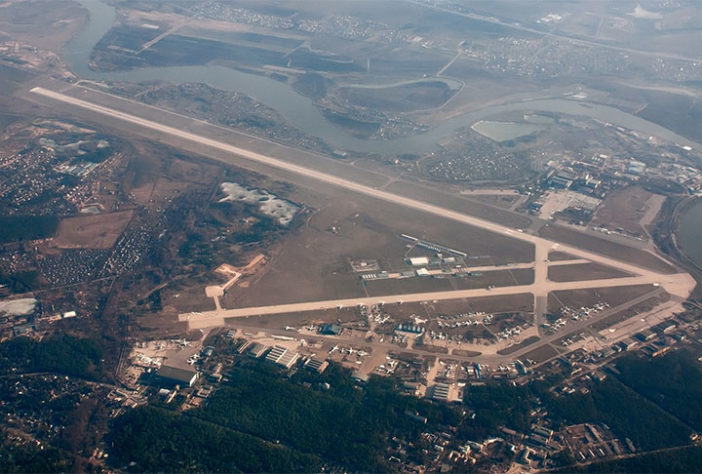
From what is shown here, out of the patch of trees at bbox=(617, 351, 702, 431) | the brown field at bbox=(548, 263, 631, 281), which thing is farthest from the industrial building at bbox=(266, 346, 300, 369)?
the brown field at bbox=(548, 263, 631, 281)

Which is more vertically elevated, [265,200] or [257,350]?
[265,200]

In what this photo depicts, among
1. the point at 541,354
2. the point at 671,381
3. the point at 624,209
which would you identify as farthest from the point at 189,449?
the point at 624,209

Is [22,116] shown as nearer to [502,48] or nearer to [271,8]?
[271,8]

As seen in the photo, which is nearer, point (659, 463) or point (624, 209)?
point (659, 463)

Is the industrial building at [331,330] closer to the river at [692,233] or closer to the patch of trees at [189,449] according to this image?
the patch of trees at [189,449]

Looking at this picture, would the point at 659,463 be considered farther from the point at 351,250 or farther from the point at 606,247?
the point at 351,250

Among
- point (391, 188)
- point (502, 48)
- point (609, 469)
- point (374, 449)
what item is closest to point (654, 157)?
point (391, 188)

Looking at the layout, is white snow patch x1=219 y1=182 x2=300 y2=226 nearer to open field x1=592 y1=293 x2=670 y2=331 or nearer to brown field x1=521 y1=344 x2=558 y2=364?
brown field x1=521 y1=344 x2=558 y2=364
